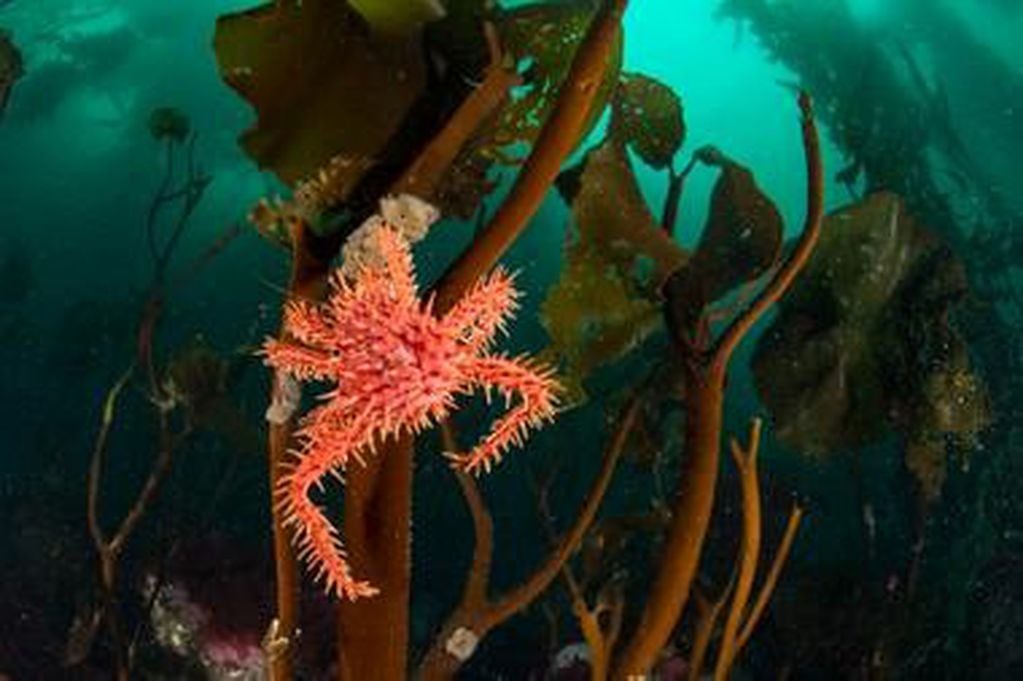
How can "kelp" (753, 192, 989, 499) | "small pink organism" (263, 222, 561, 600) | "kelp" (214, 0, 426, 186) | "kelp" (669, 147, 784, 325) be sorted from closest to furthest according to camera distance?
1. "small pink organism" (263, 222, 561, 600)
2. "kelp" (214, 0, 426, 186)
3. "kelp" (669, 147, 784, 325)
4. "kelp" (753, 192, 989, 499)

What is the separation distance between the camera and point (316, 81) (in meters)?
2.17

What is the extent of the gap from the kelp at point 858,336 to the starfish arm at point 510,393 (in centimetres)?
196

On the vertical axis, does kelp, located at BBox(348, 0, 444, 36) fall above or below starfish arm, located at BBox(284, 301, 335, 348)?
above

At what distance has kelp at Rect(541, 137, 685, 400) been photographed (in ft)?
8.29

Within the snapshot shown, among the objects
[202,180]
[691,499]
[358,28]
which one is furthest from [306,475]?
[202,180]

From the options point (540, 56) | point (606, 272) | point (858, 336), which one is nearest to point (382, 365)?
point (540, 56)

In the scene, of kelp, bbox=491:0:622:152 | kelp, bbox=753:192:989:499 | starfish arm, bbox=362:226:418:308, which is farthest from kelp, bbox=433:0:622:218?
kelp, bbox=753:192:989:499

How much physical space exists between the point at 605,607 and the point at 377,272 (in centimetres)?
139

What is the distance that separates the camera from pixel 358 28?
218 cm

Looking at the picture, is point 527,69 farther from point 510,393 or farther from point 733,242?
point 510,393

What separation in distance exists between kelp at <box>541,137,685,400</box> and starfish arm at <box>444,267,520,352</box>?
0.81 m

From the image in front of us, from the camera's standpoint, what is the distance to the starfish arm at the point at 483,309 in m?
1.67

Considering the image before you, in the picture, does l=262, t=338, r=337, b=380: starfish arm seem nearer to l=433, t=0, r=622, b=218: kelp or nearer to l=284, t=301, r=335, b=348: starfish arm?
l=284, t=301, r=335, b=348: starfish arm

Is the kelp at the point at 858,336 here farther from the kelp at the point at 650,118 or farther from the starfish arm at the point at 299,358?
A: the starfish arm at the point at 299,358
